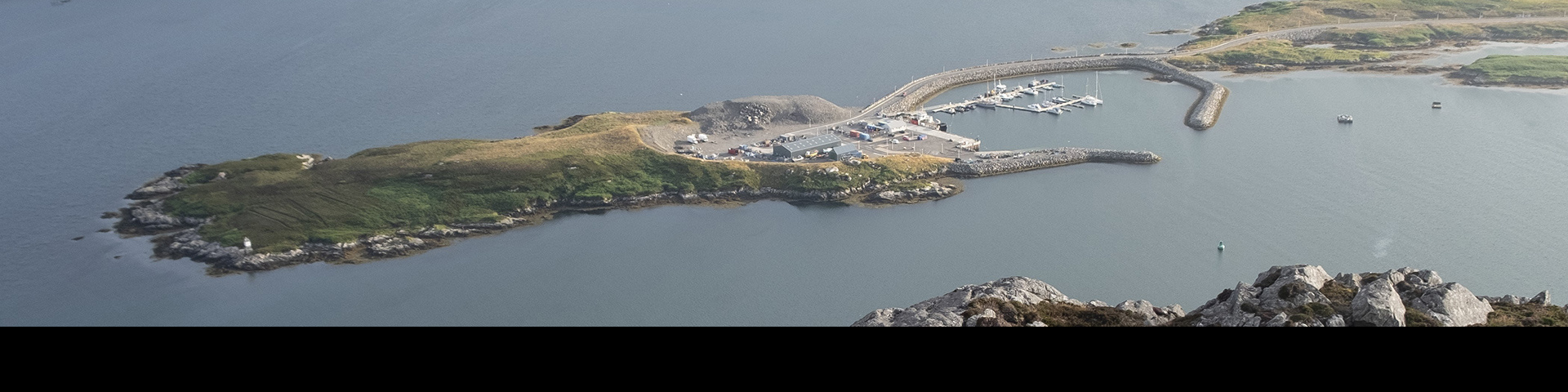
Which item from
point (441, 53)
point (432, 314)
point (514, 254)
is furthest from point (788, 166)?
point (441, 53)

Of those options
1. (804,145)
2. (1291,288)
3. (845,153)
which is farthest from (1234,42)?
(1291,288)

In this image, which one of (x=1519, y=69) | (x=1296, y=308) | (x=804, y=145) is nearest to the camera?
(x=1296, y=308)

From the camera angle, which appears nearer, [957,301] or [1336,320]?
[1336,320]

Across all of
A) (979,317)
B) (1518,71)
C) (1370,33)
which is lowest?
(979,317)

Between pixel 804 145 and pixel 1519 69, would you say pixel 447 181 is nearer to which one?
pixel 804 145

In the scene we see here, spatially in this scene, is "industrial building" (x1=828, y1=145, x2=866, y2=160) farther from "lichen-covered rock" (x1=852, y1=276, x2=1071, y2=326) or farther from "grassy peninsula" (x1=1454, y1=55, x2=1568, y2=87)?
"grassy peninsula" (x1=1454, y1=55, x2=1568, y2=87)
